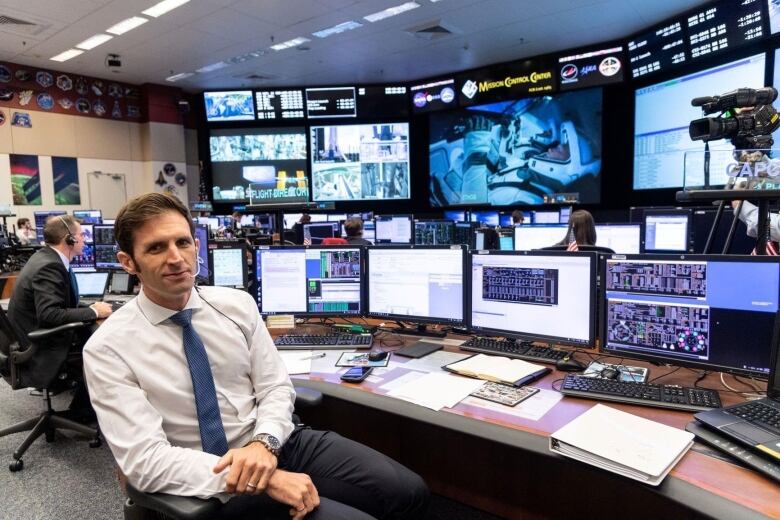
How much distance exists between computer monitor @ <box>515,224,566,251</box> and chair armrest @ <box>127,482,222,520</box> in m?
4.32

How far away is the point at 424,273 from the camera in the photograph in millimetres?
→ 2191

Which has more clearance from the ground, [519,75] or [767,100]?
[519,75]

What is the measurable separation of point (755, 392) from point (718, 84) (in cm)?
519

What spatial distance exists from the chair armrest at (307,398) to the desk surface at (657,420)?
5cm

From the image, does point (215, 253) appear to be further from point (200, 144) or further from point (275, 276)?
point (200, 144)

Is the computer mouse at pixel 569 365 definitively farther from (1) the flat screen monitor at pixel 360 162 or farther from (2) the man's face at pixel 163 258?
(1) the flat screen monitor at pixel 360 162

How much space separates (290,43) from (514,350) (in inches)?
250

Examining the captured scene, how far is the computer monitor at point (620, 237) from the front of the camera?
447 cm

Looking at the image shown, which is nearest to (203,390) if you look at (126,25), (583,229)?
(583,229)

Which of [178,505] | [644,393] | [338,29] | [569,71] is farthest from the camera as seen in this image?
[569,71]

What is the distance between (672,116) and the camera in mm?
6012

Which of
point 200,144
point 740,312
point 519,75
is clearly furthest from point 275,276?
point 200,144

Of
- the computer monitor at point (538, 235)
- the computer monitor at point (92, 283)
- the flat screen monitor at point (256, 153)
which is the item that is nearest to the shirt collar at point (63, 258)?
the computer monitor at point (92, 283)

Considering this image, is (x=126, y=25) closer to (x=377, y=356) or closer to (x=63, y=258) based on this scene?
(x=63, y=258)
